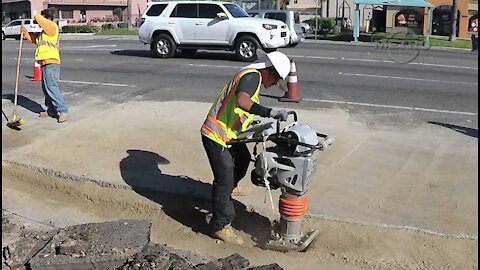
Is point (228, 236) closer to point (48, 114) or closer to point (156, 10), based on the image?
point (48, 114)

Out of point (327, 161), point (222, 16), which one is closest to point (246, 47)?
point (222, 16)

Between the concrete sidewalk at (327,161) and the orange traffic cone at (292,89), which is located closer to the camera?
the concrete sidewalk at (327,161)

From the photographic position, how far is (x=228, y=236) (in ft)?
17.4

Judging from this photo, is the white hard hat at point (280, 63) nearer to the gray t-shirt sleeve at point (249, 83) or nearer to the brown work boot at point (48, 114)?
the gray t-shirt sleeve at point (249, 83)

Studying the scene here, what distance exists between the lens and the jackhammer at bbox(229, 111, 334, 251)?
469cm

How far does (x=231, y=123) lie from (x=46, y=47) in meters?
4.82

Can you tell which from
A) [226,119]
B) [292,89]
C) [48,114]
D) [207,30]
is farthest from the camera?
[207,30]

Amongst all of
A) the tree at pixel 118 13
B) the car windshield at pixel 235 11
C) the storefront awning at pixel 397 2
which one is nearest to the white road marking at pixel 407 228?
the car windshield at pixel 235 11

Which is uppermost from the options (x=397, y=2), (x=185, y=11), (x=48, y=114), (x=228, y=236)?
(x=397, y=2)

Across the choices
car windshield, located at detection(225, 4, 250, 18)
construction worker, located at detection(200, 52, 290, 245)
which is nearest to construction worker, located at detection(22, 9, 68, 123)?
construction worker, located at detection(200, 52, 290, 245)

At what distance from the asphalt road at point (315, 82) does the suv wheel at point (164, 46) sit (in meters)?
0.37

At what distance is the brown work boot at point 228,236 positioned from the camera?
528cm

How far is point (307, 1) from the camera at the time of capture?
263ft

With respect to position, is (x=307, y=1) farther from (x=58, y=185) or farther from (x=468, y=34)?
(x=58, y=185)
